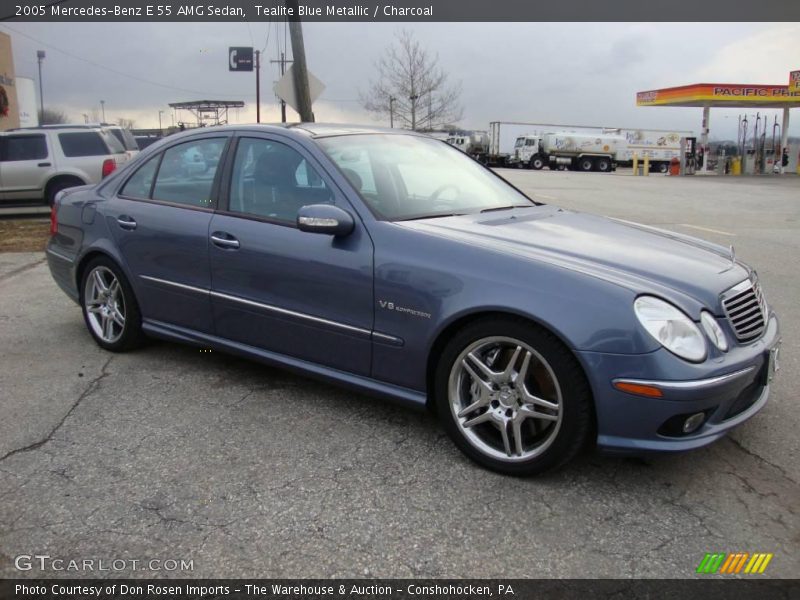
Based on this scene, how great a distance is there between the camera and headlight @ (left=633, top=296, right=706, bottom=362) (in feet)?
8.79

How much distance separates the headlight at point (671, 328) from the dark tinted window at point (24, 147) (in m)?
13.4

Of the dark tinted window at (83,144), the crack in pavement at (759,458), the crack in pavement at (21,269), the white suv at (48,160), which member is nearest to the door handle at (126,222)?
the crack in pavement at (759,458)

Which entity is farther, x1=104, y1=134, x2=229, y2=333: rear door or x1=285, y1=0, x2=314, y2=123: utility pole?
x1=285, y1=0, x2=314, y2=123: utility pole

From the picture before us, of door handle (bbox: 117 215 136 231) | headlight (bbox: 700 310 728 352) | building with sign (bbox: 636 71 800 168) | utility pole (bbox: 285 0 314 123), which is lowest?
headlight (bbox: 700 310 728 352)

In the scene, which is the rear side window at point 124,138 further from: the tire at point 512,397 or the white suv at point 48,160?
the tire at point 512,397

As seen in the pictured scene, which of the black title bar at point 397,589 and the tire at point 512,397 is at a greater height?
the tire at point 512,397

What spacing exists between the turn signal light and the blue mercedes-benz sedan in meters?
0.01

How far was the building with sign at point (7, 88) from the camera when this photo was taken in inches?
1278

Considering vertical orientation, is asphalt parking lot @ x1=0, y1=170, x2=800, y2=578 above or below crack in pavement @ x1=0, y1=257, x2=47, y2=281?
below

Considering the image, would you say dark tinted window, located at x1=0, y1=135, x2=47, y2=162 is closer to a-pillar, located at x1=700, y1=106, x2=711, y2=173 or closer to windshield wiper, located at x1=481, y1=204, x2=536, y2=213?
windshield wiper, located at x1=481, y1=204, x2=536, y2=213

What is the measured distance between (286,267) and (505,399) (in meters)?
1.33

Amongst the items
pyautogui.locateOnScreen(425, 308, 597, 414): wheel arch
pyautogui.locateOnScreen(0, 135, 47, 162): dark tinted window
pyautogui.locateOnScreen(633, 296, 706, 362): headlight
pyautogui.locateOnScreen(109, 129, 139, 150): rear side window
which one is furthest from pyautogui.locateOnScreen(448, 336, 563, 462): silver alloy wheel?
pyautogui.locateOnScreen(109, 129, 139, 150): rear side window

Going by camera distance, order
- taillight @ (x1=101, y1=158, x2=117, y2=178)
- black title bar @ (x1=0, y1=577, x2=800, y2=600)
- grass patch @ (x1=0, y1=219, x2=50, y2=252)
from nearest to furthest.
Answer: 1. black title bar @ (x1=0, y1=577, x2=800, y2=600)
2. grass patch @ (x1=0, y1=219, x2=50, y2=252)
3. taillight @ (x1=101, y1=158, x2=117, y2=178)

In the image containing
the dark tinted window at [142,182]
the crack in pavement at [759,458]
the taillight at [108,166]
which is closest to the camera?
the crack in pavement at [759,458]
